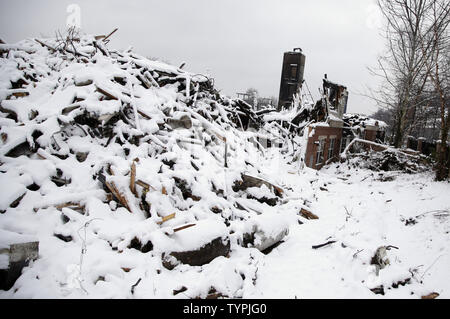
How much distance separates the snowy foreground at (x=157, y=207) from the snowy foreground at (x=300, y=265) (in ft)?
0.06

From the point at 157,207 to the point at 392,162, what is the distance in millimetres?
11592

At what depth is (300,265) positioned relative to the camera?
3.95 m

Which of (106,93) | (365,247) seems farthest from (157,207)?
(365,247)

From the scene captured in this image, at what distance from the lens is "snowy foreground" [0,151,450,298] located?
279cm

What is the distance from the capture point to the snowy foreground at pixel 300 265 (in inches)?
110

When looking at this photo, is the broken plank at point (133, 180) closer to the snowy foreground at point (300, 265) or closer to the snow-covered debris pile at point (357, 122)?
the snowy foreground at point (300, 265)

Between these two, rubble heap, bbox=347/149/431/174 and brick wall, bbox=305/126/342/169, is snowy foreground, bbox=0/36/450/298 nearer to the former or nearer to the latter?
rubble heap, bbox=347/149/431/174

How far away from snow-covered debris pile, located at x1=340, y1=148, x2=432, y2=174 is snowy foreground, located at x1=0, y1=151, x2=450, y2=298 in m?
3.63


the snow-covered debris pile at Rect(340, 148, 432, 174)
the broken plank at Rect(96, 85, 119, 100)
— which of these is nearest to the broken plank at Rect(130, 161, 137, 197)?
the broken plank at Rect(96, 85, 119, 100)

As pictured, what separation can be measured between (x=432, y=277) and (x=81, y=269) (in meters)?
5.15

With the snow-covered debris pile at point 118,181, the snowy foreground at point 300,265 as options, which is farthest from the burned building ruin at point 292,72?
the snowy foreground at point 300,265

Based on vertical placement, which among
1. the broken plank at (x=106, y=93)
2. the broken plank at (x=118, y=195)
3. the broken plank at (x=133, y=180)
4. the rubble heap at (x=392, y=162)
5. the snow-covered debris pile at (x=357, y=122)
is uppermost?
the snow-covered debris pile at (x=357, y=122)

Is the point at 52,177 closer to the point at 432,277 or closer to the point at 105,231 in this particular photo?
the point at 105,231
